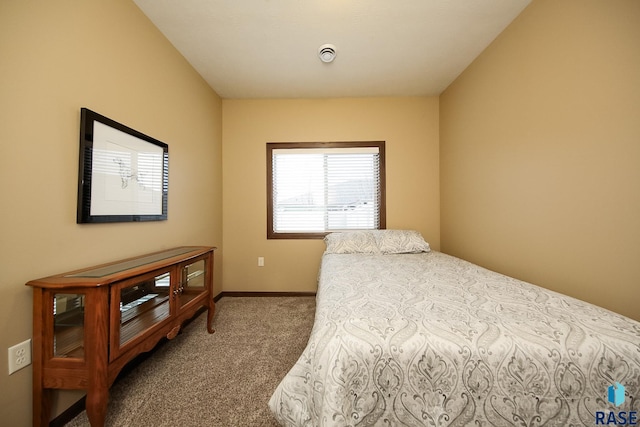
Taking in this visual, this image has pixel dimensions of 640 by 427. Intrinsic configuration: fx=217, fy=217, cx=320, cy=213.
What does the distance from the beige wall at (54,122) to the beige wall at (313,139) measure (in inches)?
45.2

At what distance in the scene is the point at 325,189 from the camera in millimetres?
2867

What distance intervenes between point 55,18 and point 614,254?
3.04 metres

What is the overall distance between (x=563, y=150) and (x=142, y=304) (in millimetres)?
2753

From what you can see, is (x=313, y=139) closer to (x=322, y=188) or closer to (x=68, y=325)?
(x=322, y=188)

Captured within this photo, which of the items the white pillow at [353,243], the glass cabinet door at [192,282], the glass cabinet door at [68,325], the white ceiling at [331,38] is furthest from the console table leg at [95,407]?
the white ceiling at [331,38]

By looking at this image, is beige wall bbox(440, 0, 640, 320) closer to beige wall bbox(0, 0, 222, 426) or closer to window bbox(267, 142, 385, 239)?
window bbox(267, 142, 385, 239)

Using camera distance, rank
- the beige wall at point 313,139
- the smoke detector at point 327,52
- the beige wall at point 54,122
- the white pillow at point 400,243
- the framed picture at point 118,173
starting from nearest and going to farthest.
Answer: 1. the beige wall at point 54,122
2. the framed picture at point 118,173
3. the smoke detector at point 327,52
4. the white pillow at point 400,243
5. the beige wall at point 313,139

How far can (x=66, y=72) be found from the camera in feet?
3.69

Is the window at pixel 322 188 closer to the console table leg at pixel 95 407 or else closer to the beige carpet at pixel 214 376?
the beige carpet at pixel 214 376

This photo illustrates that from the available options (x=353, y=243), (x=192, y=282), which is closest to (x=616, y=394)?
(x=353, y=243)

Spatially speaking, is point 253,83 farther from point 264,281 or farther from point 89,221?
point 264,281

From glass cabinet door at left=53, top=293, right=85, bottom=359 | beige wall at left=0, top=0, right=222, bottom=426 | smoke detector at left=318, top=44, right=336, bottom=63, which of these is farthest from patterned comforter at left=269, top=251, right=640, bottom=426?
smoke detector at left=318, top=44, right=336, bottom=63

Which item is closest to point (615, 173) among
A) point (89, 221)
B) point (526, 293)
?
point (526, 293)

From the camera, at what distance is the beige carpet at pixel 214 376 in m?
1.12
